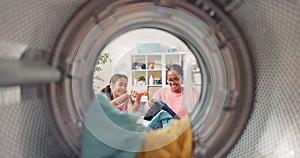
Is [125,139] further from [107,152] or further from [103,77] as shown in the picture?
[103,77]

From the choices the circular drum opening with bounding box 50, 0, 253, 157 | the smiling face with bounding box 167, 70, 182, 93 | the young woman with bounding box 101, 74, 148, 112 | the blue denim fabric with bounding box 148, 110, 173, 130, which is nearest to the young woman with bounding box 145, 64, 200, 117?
the smiling face with bounding box 167, 70, 182, 93

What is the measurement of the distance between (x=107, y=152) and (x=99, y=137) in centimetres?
4

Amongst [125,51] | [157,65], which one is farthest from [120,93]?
[157,65]

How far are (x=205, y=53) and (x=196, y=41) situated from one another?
3 centimetres

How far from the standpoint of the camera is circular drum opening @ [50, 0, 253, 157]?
24.6 inches

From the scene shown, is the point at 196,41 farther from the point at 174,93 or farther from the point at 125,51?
the point at 125,51

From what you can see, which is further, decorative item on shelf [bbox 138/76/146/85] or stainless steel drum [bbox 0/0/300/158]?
decorative item on shelf [bbox 138/76/146/85]

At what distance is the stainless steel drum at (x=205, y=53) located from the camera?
0.53 m

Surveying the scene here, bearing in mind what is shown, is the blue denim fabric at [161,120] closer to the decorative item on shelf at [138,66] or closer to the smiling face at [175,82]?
the smiling face at [175,82]

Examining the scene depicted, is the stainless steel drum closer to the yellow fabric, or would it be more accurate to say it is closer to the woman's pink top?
the yellow fabric

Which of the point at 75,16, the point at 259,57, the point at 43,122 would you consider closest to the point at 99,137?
the point at 43,122

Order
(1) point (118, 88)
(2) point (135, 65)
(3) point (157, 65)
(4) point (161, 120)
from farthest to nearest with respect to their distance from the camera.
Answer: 1. (3) point (157, 65)
2. (2) point (135, 65)
3. (1) point (118, 88)
4. (4) point (161, 120)

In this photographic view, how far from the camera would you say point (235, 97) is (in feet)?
2.08

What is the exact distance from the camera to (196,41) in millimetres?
725
